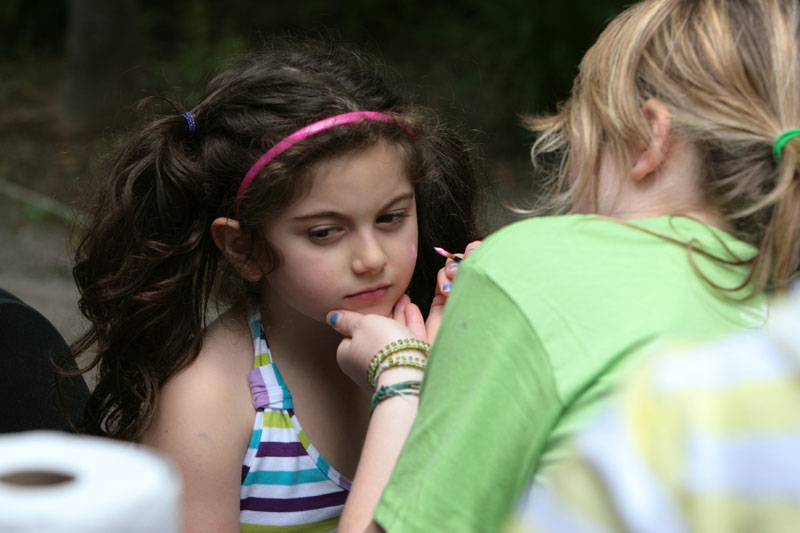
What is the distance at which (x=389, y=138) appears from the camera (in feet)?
6.42

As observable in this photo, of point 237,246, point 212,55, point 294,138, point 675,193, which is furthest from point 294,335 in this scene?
point 212,55

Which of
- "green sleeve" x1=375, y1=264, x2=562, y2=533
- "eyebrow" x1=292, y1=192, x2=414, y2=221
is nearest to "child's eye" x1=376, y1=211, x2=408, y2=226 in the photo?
"eyebrow" x1=292, y1=192, x2=414, y2=221

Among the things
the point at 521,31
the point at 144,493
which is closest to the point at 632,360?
the point at 144,493

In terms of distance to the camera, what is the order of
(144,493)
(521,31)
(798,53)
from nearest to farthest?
1. (144,493)
2. (798,53)
3. (521,31)

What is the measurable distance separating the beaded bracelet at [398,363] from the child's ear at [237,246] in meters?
0.44

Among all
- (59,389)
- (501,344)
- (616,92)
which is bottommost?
(59,389)

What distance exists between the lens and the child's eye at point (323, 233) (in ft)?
6.09

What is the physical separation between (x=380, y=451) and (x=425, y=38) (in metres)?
8.97

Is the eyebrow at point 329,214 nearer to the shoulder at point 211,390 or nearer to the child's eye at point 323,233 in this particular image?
the child's eye at point 323,233

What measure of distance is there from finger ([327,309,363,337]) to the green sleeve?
0.56 meters

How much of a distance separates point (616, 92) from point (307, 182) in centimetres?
67

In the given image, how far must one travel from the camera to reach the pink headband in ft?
6.19

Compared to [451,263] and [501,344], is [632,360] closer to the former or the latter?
[501,344]

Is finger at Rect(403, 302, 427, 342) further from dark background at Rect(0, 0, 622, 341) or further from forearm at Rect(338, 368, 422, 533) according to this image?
dark background at Rect(0, 0, 622, 341)
